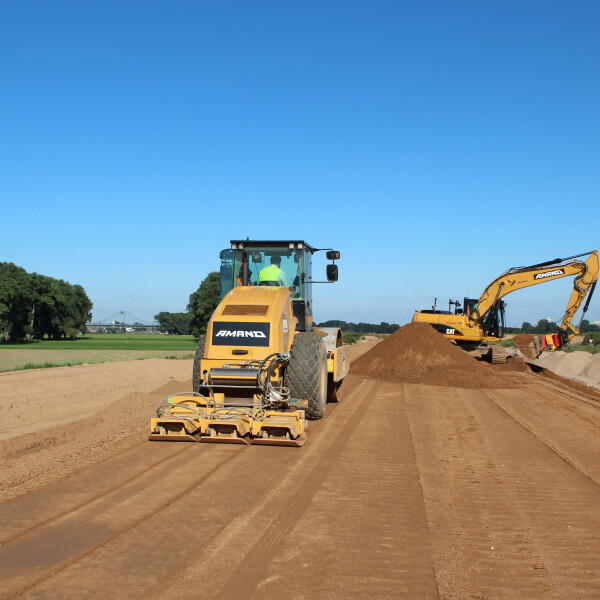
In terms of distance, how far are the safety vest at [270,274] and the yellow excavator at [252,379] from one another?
150 millimetres

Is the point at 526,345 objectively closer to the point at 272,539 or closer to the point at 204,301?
the point at 272,539

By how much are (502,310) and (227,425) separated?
60.5 feet

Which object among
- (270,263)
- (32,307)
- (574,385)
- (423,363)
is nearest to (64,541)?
(270,263)

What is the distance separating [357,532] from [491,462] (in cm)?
315

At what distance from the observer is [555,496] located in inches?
233

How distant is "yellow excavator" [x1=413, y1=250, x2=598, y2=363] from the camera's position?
900 inches

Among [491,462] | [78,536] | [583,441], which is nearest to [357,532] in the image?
[78,536]

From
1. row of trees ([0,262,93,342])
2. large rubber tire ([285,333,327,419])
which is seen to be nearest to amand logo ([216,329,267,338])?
large rubber tire ([285,333,327,419])

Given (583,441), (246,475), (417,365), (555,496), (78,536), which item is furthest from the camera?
(417,365)

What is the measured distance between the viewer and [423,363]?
19.4 metres

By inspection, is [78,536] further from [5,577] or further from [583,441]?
[583,441]

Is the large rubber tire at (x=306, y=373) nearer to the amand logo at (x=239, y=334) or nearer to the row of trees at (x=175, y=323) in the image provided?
the amand logo at (x=239, y=334)

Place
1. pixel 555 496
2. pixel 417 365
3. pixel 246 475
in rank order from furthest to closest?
1. pixel 417 365
2. pixel 246 475
3. pixel 555 496

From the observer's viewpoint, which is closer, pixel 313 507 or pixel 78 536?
pixel 78 536
